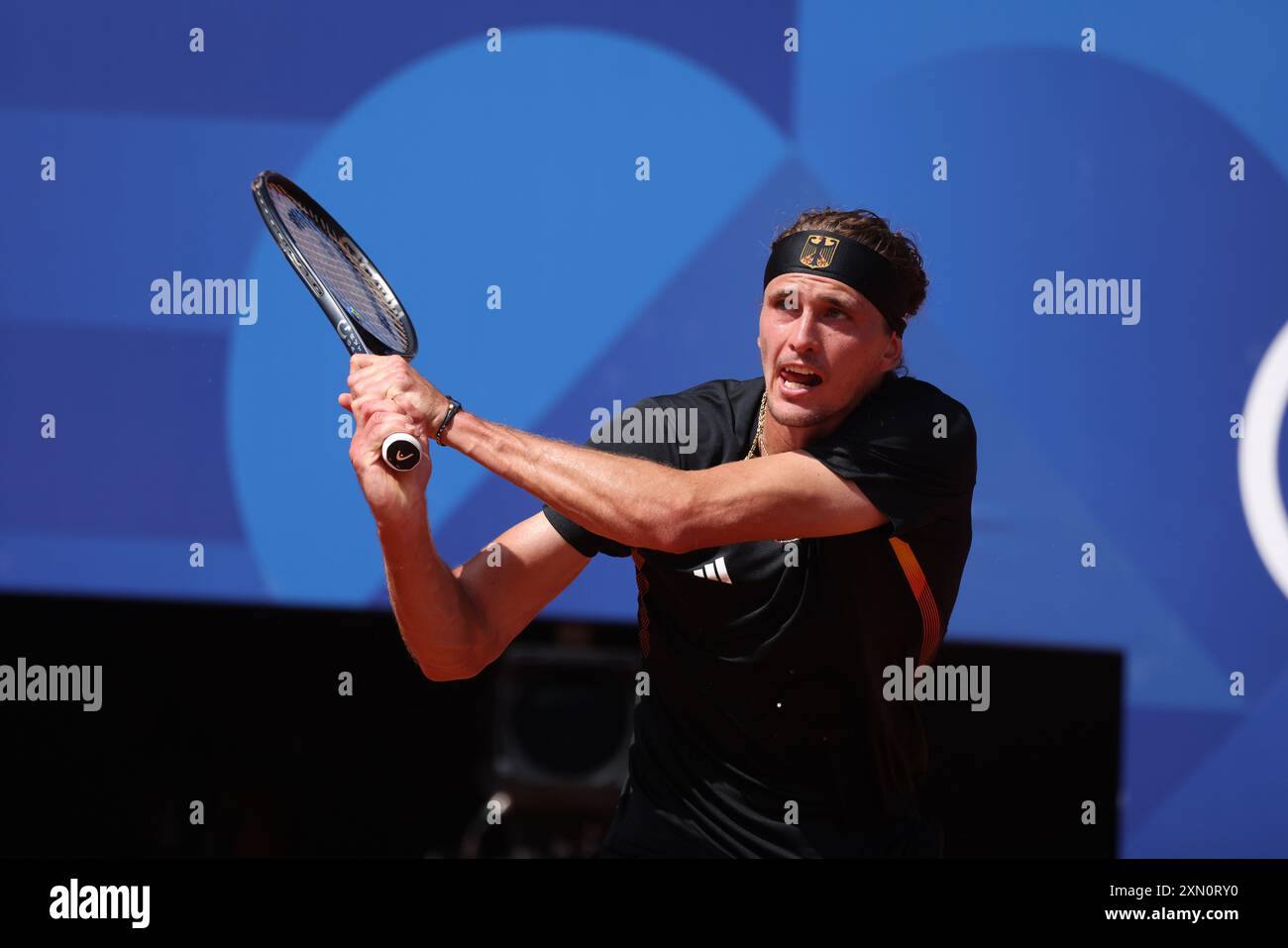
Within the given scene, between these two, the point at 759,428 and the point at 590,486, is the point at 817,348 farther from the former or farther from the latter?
the point at 590,486

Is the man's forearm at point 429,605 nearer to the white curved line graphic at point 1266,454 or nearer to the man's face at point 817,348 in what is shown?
the man's face at point 817,348

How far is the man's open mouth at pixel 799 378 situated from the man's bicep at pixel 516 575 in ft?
2.22

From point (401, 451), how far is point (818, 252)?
3.68 feet

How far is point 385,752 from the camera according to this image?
4.67m

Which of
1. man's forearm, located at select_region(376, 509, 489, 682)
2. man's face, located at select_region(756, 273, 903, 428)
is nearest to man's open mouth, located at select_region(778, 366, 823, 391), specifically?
man's face, located at select_region(756, 273, 903, 428)

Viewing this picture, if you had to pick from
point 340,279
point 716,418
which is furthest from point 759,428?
point 340,279

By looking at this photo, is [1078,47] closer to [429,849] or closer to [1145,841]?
[1145,841]

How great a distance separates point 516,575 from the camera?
11.9 feet

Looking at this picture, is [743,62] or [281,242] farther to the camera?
[743,62]

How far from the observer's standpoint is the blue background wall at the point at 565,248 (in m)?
4.69

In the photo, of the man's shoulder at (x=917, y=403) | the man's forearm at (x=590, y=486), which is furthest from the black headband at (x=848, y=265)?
the man's forearm at (x=590, y=486)

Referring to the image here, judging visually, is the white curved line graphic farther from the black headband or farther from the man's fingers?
the man's fingers

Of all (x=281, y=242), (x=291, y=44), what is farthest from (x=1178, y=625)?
(x=291, y=44)
